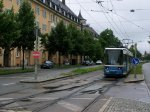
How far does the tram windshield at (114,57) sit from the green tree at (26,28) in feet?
63.2

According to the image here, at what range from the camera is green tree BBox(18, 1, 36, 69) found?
54344 millimetres

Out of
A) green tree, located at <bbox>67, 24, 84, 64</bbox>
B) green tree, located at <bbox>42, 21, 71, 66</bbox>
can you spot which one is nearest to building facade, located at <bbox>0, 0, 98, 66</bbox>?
green tree, located at <bbox>42, 21, 71, 66</bbox>

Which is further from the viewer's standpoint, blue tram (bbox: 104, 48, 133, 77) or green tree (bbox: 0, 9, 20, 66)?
green tree (bbox: 0, 9, 20, 66)

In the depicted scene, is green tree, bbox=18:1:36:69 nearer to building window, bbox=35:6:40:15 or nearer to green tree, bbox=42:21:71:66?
green tree, bbox=42:21:71:66

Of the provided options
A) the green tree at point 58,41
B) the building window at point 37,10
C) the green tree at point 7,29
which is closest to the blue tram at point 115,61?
the green tree at point 7,29

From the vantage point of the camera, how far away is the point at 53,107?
46.4 ft

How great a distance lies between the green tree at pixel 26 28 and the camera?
54.3 m

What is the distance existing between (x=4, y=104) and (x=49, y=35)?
6396 cm

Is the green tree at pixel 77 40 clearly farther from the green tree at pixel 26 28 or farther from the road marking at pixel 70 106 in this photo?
the road marking at pixel 70 106

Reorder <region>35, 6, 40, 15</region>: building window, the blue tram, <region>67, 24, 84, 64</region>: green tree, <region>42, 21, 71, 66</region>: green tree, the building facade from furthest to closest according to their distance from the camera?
<region>67, 24, 84, 64</region>: green tree < <region>35, 6, 40, 15</region>: building window < <region>42, 21, 71, 66</region>: green tree < the building facade < the blue tram

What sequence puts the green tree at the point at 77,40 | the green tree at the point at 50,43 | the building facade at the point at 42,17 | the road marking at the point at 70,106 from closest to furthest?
the road marking at the point at 70,106
the building facade at the point at 42,17
the green tree at the point at 50,43
the green tree at the point at 77,40

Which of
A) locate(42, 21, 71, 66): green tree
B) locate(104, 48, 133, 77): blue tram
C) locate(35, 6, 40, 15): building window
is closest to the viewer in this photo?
locate(104, 48, 133, 77): blue tram

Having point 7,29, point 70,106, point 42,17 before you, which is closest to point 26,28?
point 7,29

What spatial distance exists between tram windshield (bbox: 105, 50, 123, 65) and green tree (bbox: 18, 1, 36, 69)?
19.3 meters
